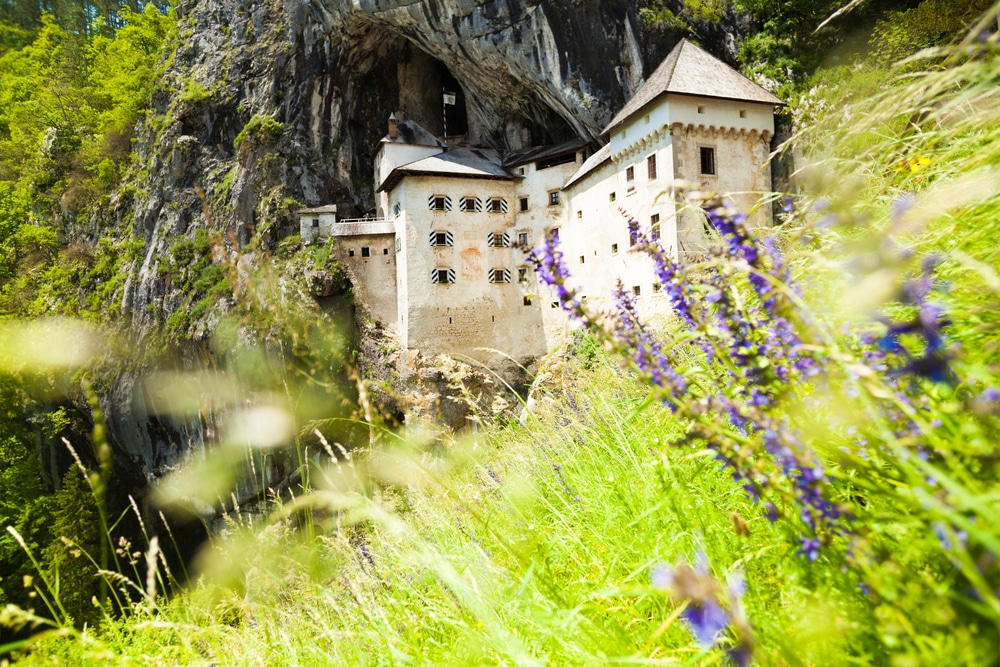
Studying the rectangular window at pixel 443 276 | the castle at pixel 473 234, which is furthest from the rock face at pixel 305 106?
the rectangular window at pixel 443 276

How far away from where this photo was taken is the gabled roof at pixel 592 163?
67.5 feet

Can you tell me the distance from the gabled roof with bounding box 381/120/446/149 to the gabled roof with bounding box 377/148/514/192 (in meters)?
2.33

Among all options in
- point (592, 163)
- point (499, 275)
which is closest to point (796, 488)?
point (592, 163)

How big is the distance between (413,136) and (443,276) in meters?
9.24

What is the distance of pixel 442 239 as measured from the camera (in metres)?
24.5

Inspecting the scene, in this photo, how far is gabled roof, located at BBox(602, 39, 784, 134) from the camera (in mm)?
17031

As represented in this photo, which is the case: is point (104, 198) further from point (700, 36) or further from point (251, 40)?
point (700, 36)

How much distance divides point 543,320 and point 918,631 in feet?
80.6

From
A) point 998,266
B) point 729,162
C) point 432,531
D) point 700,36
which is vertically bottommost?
point 432,531

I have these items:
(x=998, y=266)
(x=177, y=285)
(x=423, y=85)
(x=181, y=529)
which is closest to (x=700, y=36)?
(x=423, y=85)

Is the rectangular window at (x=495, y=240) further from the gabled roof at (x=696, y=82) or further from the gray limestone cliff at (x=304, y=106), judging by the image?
the gabled roof at (x=696, y=82)

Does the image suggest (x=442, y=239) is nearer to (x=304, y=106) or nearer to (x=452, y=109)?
(x=304, y=106)

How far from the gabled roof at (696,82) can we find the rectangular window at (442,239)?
966 cm

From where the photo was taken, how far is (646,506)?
1968mm
